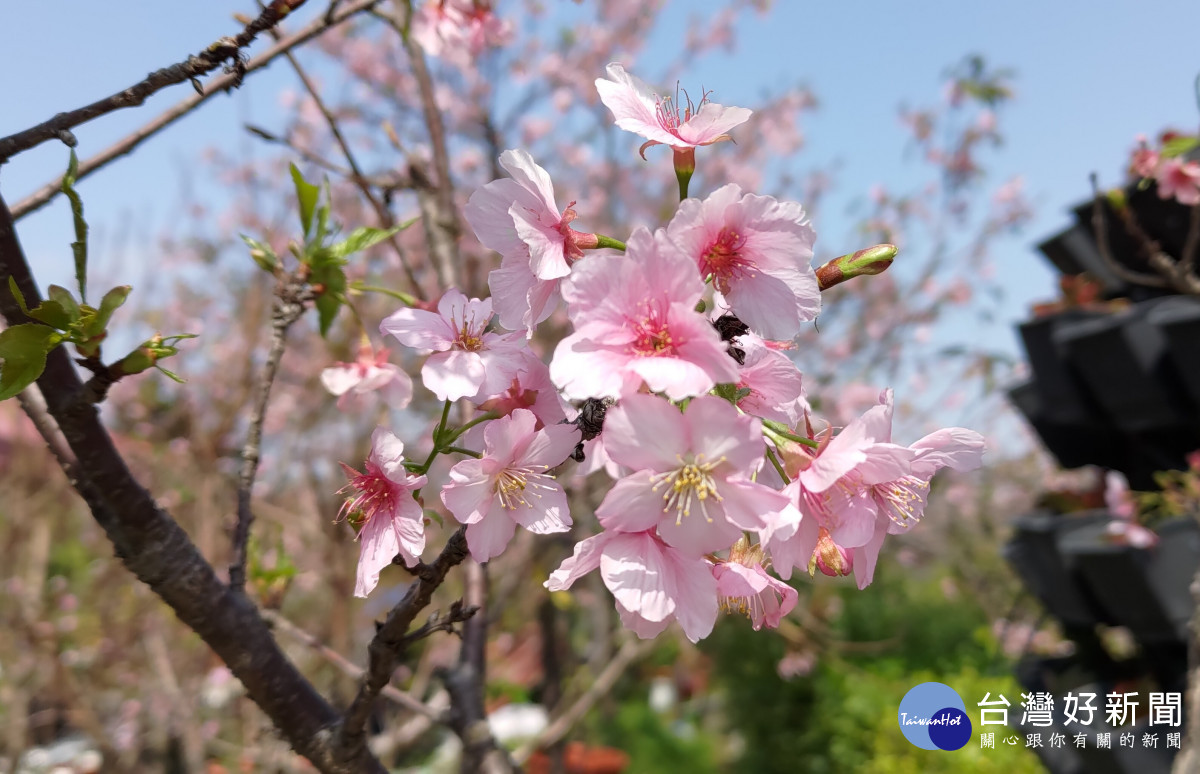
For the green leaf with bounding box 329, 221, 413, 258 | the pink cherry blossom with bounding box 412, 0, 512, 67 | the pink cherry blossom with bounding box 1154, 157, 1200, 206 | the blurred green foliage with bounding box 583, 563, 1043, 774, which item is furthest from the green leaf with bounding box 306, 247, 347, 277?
the blurred green foliage with bounding box 583, 563, 1043, 774

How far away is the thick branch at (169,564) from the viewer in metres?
0.68

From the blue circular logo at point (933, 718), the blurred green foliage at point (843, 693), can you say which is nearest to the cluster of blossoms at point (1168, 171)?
the blue circular logo at point (933, 718)

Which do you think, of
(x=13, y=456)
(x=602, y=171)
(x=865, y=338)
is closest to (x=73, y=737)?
(x=13, y=456)

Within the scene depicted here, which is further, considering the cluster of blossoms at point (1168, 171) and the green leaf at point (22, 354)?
the cluster of blossoms at point (1168, 171)

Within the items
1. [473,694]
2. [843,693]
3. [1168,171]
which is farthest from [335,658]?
[843,693]

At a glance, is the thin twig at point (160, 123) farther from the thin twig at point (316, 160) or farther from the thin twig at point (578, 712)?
the thin twig at point (578, 712)

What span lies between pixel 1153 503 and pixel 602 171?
199 inches

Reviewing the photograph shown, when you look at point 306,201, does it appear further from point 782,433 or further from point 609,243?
point 782,433

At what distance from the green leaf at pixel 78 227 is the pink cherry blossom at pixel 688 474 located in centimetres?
53

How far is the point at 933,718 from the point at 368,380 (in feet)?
5.67

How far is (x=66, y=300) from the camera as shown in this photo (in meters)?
0.65

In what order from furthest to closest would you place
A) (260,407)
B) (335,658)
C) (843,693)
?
(843,693) < (335,658) < (260,407)

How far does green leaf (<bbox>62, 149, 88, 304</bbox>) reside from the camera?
619 millimetres

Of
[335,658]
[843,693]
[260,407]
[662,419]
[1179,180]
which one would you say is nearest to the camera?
[662,419]
